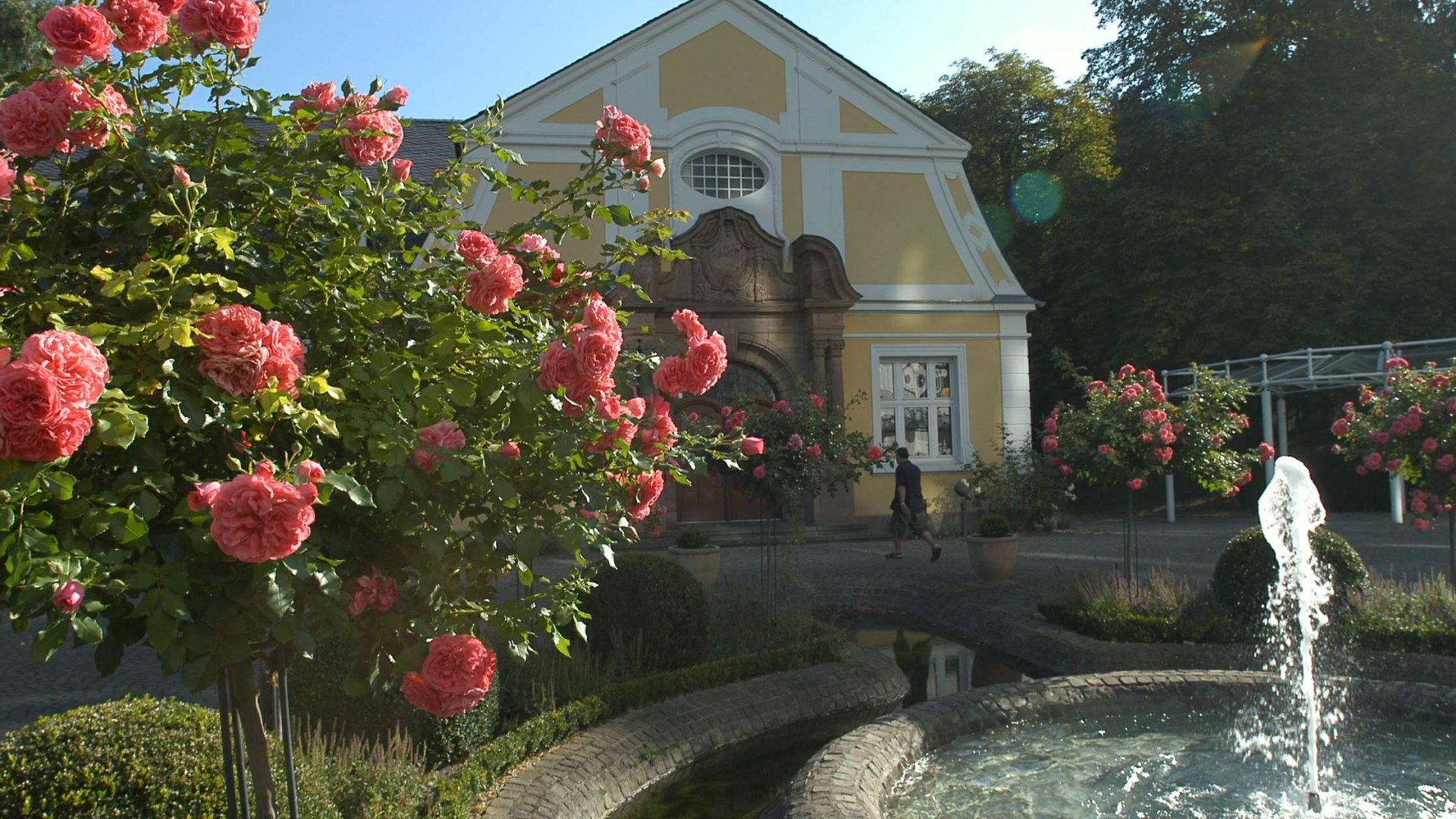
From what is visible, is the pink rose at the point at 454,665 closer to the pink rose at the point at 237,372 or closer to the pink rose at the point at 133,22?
the pink rose at the point at 237,372

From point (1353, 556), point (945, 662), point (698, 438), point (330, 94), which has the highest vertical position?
point (330, 94)

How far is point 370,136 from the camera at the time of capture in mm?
2973

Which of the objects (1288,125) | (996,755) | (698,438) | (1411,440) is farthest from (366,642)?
(1288,125)

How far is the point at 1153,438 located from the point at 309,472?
397 inches

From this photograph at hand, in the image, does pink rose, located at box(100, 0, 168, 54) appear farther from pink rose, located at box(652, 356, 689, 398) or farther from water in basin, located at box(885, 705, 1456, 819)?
water in basin, located at box(885, 705, 1456, 819)

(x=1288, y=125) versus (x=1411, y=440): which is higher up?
(x=1288, y=125)

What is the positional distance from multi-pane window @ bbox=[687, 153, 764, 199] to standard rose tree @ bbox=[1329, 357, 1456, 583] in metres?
12.1

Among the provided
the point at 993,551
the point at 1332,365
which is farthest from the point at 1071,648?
the point at 1332,365

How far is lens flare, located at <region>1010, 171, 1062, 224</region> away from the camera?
3084 cm

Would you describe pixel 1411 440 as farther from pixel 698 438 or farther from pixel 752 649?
pixel 698 438

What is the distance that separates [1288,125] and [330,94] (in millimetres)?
26619

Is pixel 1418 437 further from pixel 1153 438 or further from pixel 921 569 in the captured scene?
pixel 921 569

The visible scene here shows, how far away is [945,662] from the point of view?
33.4 feet

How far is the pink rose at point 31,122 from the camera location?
240cm
